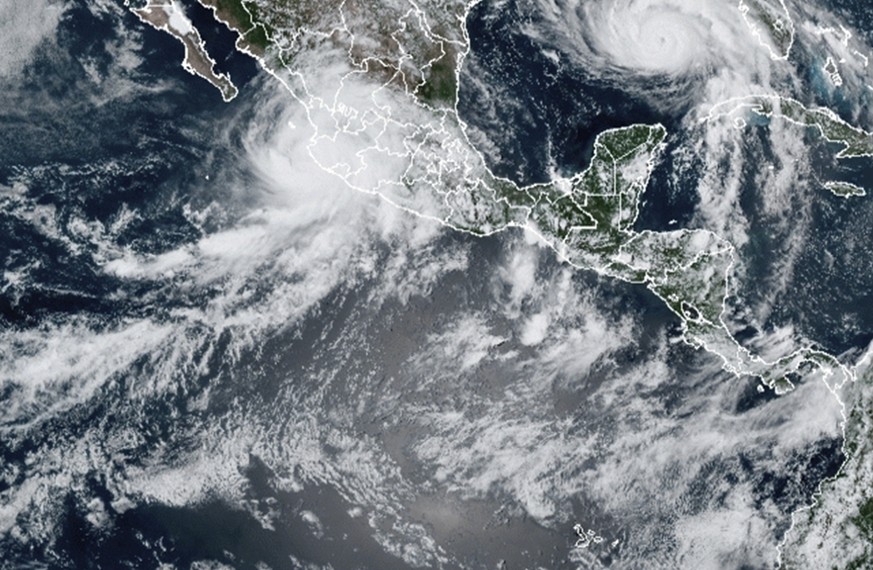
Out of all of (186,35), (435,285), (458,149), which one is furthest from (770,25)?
(186,35)

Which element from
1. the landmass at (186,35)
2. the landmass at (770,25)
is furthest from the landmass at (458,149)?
the landmass at (186,35)

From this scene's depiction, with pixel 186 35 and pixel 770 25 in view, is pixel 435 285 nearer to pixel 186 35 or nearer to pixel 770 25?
pixel 186 35

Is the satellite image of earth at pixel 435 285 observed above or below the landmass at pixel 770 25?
below

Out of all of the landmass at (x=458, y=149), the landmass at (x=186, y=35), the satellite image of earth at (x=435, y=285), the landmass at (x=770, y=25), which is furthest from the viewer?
the landmass at (x=770, y=25)

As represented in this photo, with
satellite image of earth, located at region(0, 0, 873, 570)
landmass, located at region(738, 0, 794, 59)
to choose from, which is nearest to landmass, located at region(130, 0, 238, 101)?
satellite image of earth, located at region(0, 0, 873, 570)

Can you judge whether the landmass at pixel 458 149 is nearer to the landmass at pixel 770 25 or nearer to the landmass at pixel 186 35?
the landmass at pixel 770 25

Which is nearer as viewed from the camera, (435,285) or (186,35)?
(435,285)

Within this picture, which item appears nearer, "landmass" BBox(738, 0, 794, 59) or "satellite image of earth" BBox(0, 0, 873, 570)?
"satellite image of earth" BBox(0, 0, 873, 570)

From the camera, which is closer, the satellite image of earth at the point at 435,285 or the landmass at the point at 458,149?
the satellite image of earth at the point at 435,285

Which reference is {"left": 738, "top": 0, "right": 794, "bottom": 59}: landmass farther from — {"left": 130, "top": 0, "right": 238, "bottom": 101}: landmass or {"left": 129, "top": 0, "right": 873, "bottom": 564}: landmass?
{"left": 130, "top": 0, "right": 238, "bottom": 101}: landmass

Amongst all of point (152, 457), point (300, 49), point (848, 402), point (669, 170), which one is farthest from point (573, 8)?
point (152, 457)
